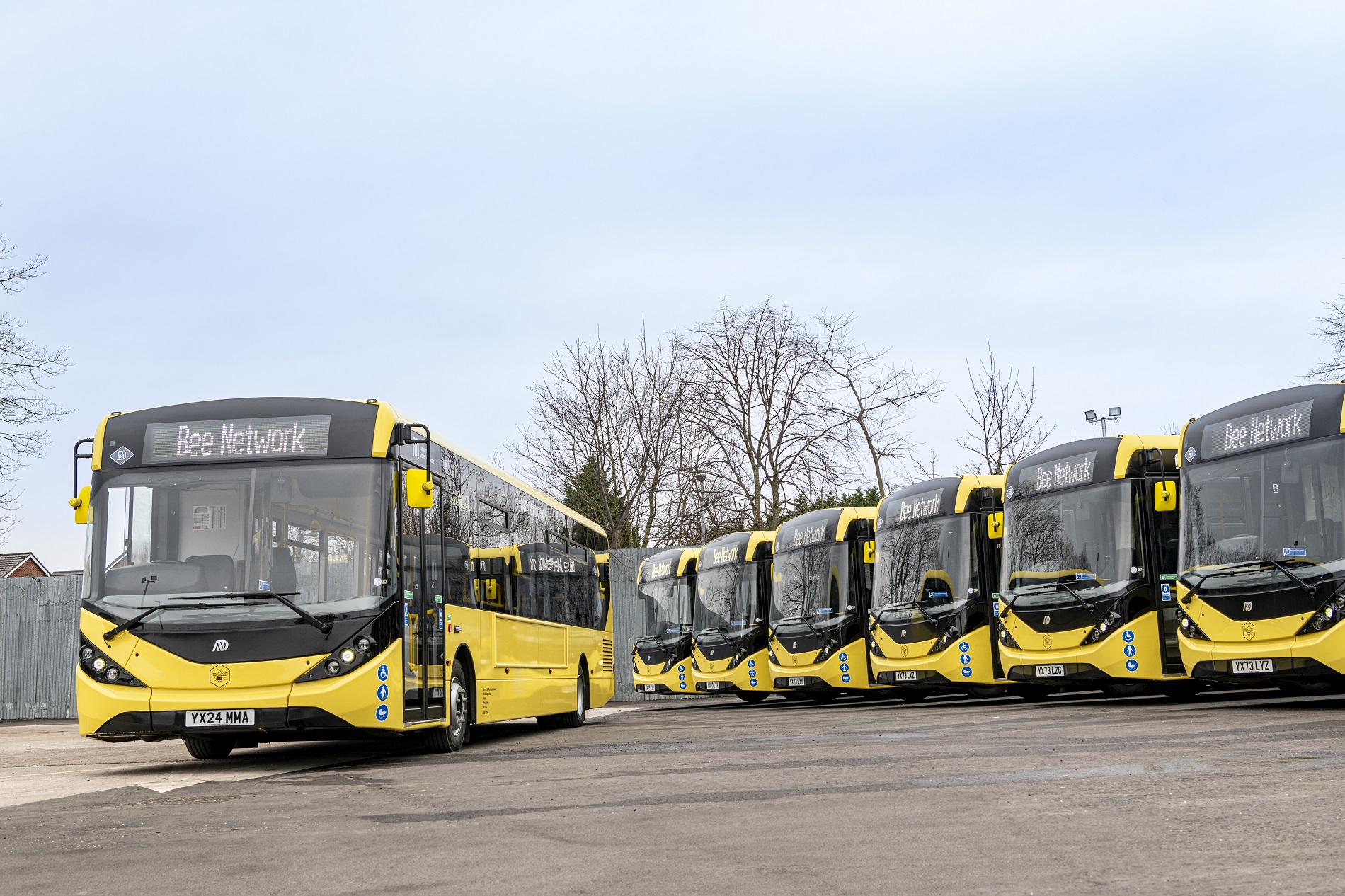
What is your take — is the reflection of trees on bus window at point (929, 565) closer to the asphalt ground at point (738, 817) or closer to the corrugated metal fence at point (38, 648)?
the asphalt ground at point (738, 817)

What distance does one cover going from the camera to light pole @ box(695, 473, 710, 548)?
1570 inches

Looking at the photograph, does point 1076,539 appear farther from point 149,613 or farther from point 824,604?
point 149,613

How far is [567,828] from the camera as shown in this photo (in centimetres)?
740

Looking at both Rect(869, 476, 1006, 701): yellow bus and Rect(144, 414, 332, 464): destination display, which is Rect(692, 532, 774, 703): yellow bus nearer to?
Rect(869, 476, 1006, 701): yellow bus

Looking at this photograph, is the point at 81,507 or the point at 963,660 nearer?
the point at 81,507

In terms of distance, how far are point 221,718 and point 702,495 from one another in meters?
29.1

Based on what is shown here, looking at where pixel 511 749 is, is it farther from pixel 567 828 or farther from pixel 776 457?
pixel 776 457

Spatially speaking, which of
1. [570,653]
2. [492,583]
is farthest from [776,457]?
[492,583]

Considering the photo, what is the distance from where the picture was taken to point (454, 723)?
14.0 meters

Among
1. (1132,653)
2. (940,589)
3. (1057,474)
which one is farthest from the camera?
(940,589)

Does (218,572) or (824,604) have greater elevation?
(218,572)

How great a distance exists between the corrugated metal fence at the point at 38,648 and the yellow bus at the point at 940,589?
670 inches

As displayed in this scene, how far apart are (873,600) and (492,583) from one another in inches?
325

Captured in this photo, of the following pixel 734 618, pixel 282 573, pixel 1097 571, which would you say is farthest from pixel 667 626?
pixel 282 573
